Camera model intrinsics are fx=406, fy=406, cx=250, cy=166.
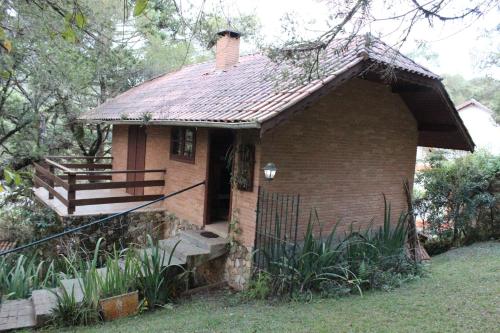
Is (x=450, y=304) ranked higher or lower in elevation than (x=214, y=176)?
lower

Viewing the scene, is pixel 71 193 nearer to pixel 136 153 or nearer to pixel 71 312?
pixel 136 153

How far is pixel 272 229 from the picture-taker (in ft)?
26.0

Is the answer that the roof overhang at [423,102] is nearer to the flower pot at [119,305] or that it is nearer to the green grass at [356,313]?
the green grass at [356,313]

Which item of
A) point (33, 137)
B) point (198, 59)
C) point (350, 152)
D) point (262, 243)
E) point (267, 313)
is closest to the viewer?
point (267, 313)

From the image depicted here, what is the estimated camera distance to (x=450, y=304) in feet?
19.9

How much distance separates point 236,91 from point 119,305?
4968 mm

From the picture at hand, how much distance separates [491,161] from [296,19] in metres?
10.1

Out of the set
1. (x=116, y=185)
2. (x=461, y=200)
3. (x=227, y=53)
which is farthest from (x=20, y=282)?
(x=461, y=200)

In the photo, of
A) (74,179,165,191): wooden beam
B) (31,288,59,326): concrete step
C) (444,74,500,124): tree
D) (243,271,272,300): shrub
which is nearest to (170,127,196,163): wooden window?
(74,179,165,191): wooden beam

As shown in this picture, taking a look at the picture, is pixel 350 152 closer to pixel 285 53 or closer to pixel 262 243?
pixel 262 243

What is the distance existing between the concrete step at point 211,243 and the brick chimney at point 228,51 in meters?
5.89

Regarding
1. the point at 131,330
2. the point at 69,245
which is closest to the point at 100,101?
the point at 69,245

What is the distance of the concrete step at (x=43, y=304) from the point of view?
5977mm

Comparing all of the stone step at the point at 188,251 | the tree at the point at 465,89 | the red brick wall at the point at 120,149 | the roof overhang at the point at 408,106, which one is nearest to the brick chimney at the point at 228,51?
the roof overhang at the point at 408,106
